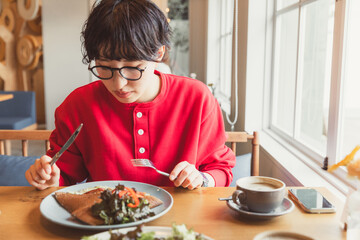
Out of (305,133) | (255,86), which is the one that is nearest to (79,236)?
(305,133)

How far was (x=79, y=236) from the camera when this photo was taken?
0.75m

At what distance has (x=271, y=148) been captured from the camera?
77.7 inches

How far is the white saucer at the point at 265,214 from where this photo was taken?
80cm

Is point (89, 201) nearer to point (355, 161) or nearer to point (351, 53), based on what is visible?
point (355, 161)

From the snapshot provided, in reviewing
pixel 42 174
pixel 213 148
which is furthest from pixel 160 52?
pixel 42 174

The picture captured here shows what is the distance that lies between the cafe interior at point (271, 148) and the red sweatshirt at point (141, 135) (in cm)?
16

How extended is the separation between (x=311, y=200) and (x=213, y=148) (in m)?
0.42

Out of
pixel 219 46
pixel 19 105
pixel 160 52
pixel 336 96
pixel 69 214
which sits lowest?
pixel 19 105

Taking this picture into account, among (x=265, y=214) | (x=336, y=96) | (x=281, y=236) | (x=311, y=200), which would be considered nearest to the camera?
(x=281, y=236)

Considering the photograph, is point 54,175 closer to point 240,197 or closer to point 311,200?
point 240,197

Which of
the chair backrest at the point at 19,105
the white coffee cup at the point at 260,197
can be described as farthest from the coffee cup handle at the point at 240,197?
the chair backrest at the point at 19,105

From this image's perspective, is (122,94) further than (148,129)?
No

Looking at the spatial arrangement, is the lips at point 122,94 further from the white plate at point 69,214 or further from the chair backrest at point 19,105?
the chair backrest at point 19,105

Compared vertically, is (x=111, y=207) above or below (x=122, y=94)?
below
